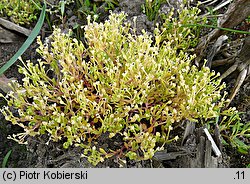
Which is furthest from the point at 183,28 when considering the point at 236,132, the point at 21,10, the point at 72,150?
the point at 21,10

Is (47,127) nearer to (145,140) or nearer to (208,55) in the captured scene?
(145,140)

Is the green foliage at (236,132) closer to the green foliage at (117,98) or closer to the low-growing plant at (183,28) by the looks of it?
the green foliage at (117,98)

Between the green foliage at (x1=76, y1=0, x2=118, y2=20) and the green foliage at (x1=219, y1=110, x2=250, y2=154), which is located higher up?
the green foliage at (x1=76, y1=0, x2=118, y2=20)

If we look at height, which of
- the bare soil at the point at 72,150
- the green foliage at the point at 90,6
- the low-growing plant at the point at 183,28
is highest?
the green foliage at the point at 90,6

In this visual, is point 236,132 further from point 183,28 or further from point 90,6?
point 90,6

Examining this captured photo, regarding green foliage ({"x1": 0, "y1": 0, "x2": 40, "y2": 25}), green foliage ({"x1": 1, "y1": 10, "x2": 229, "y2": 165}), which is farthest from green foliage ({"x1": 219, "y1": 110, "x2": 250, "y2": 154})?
green foliage ({"x1": 0, "y1": 0, "x2": 40, "y2": 25})

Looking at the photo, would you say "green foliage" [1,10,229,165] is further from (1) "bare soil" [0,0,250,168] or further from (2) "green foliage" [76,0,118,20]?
(2) "green foliage" [76,0,118,20]

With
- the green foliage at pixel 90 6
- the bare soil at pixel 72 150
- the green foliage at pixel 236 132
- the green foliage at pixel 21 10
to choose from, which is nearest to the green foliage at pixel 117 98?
the bare soil at pixel 72 150

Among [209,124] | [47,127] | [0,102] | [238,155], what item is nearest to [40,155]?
[47,127]

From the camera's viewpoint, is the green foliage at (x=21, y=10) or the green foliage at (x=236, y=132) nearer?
the green foliage at (x=236, y=132)
